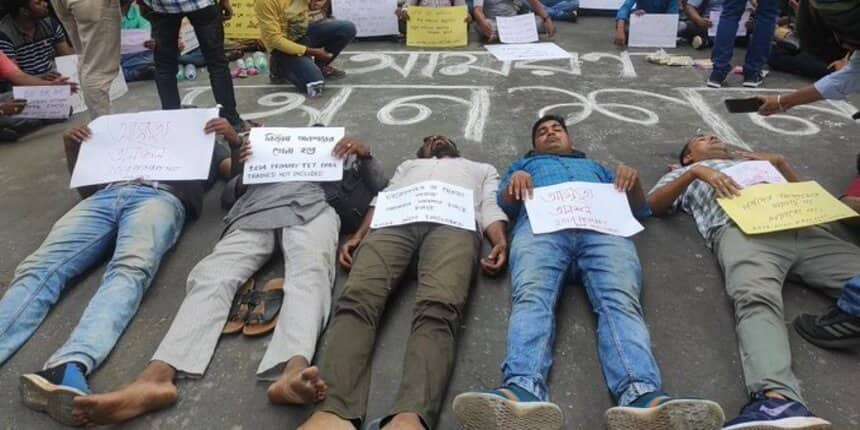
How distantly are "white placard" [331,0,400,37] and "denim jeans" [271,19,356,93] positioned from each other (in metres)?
1.37

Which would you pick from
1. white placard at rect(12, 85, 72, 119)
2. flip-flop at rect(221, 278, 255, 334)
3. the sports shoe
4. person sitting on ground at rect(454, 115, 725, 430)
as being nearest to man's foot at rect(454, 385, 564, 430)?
person sitting on ground at rect(454, 115, 725, 430)

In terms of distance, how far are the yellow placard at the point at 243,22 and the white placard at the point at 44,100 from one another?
2.56 meters

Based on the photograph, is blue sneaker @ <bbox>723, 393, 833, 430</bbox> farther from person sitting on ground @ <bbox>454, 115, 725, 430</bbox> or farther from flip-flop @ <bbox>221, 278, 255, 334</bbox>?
flip-flop @ <bbox>221, 278, 255, 334</bbox>

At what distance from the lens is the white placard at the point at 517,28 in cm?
651

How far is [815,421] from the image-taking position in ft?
4.98

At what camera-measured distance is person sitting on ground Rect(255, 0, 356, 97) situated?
4.93m

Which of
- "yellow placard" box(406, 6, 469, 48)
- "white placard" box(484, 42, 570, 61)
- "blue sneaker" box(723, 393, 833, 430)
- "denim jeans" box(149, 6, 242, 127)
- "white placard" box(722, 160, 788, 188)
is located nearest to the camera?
"blue sneaker" box(723, 393, 833, 430)

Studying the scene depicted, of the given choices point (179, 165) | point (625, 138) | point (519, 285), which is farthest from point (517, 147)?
point (179, 165)

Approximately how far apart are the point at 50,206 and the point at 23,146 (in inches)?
55.0

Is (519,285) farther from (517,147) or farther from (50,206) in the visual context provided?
(50,206)

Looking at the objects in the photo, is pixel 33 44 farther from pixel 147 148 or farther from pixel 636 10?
pixel 636 10

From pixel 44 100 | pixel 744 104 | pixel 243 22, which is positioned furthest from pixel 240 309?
pixel 243 22

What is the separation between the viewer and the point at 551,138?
9.61ft

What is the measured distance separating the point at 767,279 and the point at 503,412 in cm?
128
